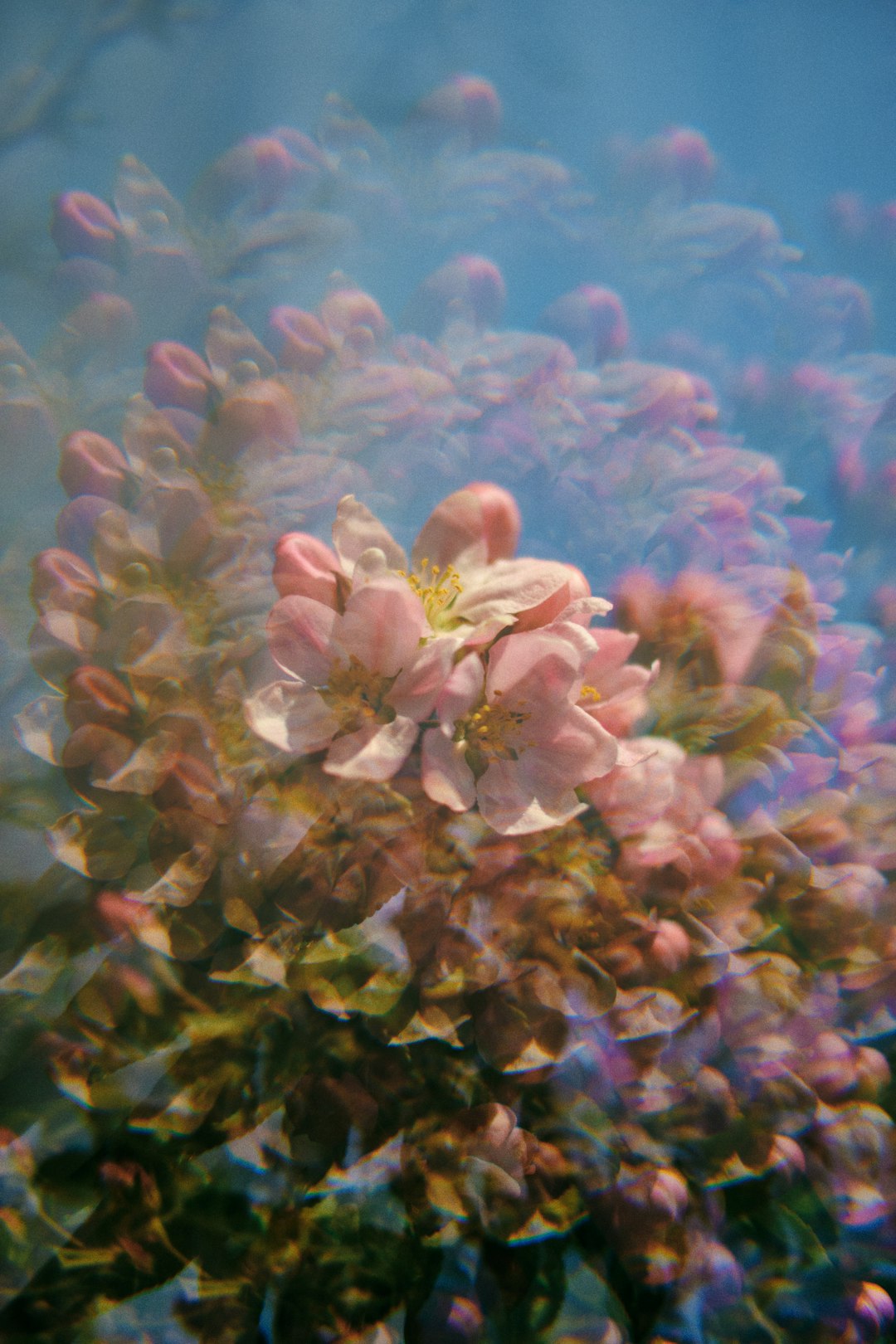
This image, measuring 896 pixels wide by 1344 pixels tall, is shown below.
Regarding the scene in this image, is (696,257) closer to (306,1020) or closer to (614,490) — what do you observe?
(614,490)

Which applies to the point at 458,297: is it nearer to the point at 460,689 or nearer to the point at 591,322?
the point at 591,322

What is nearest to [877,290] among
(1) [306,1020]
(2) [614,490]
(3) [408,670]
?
(2) [614,490]

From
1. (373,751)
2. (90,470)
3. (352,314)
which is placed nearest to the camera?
(373,751)

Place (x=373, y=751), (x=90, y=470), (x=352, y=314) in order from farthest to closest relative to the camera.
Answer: (x=352, y=314) → (x=90, y=470) → (x=373, y=751)

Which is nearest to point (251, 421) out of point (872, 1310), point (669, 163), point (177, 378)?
point (177, 378)

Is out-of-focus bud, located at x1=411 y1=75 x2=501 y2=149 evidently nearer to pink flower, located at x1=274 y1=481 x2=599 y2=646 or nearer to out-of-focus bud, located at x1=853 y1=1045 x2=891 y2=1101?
pink flower, located at x1=274 y1=481 x2=599 y2=646

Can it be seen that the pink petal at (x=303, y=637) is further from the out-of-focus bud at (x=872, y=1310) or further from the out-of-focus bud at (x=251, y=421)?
the out-of-focus bud at (x=872, y=1310)

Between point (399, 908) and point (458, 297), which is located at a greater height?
point (458, 297)

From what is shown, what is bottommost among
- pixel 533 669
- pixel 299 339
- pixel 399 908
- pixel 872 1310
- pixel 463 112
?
pixel 872 1310
